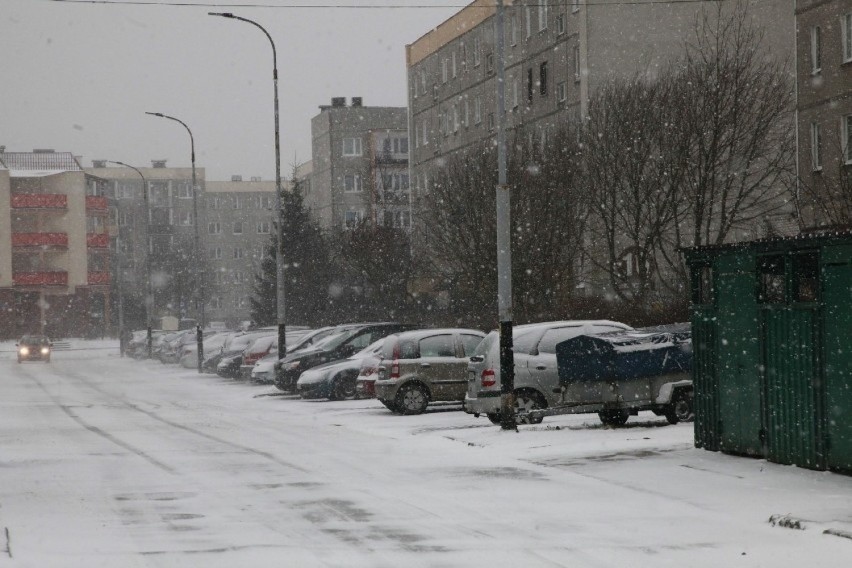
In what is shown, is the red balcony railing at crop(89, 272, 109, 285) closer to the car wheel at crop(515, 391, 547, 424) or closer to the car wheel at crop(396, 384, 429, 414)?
the car wheel at crop(396, 384, 429, 414)

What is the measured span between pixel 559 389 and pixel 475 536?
11.1 meters

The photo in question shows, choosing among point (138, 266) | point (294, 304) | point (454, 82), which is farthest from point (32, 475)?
point (138, 266)

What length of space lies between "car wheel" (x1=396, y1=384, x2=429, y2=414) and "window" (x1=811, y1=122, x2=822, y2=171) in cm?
1635

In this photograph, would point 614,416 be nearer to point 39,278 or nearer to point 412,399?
point 412,399

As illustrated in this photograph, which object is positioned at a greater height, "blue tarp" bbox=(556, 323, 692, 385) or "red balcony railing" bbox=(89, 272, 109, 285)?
"red balcony railing" bbox=(89, 272, 109, 285)

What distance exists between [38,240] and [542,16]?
193 ft

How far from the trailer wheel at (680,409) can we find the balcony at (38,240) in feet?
299

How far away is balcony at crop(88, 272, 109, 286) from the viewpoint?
109438 millimetres

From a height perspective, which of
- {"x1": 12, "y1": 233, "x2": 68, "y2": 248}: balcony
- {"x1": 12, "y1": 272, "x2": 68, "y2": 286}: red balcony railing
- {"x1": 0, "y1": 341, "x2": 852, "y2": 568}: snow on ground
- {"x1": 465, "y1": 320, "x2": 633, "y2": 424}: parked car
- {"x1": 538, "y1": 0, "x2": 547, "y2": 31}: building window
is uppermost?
{"x1": 538, "y1": 0, "x2": 547, "y2": 31}: building window

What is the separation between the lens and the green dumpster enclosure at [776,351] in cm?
1402

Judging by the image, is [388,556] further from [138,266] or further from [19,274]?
[138,266]

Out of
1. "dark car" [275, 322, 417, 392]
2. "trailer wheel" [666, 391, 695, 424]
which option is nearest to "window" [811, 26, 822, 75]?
"dark car" [275, 322, 417, 392]

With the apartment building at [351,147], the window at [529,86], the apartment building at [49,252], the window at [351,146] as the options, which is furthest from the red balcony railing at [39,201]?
the window at [529,86]

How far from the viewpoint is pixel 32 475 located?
15922 millimetres
